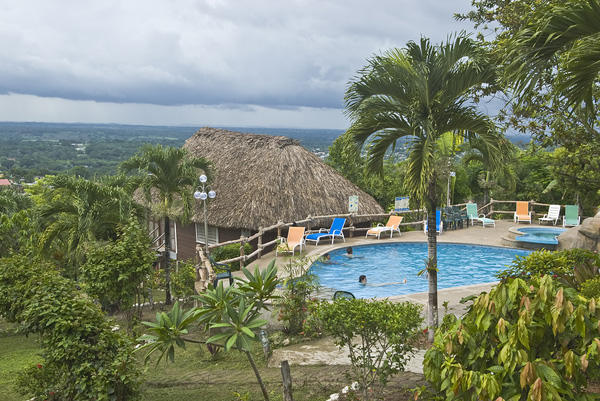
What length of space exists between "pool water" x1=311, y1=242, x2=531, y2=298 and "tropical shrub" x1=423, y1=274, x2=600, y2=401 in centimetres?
932

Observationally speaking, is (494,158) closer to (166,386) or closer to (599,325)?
(599,325)

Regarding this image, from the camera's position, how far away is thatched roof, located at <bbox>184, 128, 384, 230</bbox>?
58.5ft

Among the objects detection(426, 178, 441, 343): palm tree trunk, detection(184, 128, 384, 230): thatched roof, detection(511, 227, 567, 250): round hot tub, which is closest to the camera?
detection(426, 178, 441, 343): palm tree trunk

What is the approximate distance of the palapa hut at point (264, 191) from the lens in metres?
17.8

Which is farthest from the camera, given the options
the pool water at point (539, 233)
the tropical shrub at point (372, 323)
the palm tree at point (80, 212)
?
the pool water at point (539, 233)

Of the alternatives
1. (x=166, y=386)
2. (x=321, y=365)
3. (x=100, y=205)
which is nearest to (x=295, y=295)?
(x=321, y=365)

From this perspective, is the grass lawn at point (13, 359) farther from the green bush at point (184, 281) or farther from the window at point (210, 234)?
the window at point (210, 234)

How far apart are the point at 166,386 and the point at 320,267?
8.78m

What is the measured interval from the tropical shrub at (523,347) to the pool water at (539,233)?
556 inches

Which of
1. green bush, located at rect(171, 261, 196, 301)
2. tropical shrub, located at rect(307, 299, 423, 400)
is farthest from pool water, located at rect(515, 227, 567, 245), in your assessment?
tropical shrub, located at rect(307, 299, 423, 400)

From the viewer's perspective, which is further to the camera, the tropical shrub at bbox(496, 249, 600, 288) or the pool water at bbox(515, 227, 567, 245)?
→ the pool water at bbox(515, 227, 567, 245)

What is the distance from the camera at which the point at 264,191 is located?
18.3 m

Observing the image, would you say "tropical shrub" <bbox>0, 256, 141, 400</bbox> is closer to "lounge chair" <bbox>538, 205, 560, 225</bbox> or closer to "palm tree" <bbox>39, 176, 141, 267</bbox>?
"palm tree" <bbox>39, 176, 141, 267</bbox>

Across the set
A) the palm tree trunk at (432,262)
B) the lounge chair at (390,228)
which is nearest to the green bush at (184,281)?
the palm tree trunk at (432,262)
